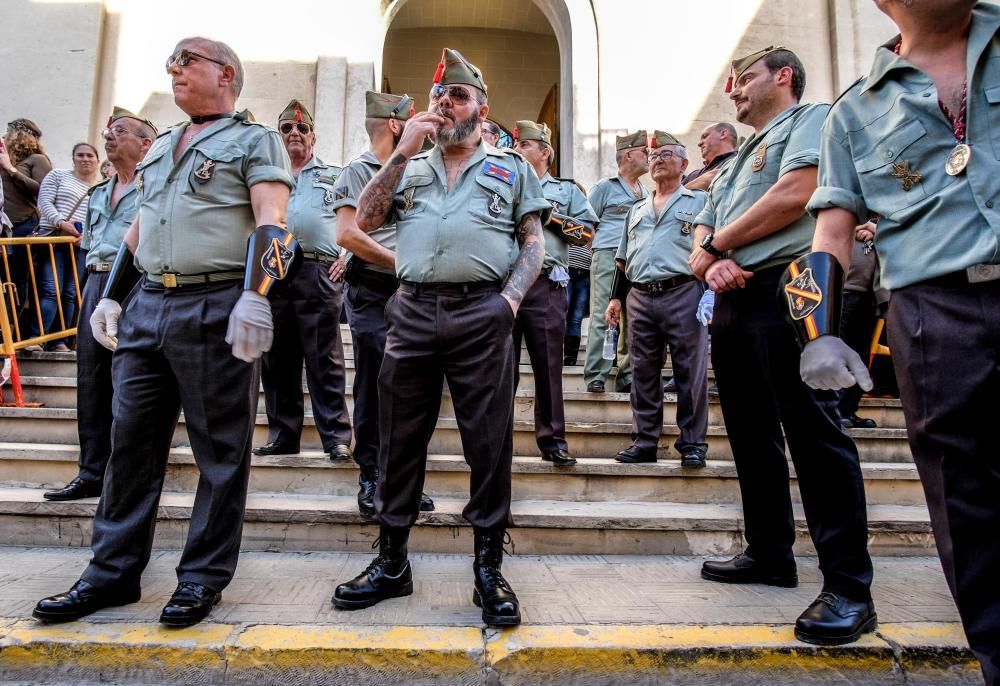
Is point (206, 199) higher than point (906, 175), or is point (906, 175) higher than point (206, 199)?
point (206, 199)

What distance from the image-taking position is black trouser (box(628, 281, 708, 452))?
4.24m

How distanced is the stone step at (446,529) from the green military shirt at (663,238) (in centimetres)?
164

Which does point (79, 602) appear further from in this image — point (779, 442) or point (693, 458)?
point (693, 458)

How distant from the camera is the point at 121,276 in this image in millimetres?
2898

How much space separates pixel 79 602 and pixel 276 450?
1746 mm

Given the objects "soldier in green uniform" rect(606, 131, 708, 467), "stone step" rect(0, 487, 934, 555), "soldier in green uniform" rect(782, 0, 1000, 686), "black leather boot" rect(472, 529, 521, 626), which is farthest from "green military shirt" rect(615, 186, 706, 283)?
"soldier in green uniform" rect(782, 0, 1000, 686)

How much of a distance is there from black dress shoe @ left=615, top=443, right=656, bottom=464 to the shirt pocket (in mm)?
2608

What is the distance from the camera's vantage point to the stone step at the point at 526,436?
14.4 feet

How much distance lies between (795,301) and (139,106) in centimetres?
881

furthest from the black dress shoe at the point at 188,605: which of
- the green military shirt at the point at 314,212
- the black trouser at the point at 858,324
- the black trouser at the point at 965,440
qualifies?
the black trouser at the point at 858,324

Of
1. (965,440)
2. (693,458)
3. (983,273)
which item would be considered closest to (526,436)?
(693,458)

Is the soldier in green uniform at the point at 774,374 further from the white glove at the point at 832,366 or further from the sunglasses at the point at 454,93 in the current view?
the sunglasses at the point at 454,93

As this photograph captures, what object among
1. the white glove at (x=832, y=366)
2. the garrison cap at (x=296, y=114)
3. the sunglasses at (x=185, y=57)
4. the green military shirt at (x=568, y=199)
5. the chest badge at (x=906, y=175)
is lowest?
the white glove at (x=832, y=366)

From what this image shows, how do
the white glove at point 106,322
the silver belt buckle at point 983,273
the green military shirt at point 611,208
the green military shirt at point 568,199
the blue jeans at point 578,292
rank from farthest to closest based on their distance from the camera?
the blue jeans at point 578,292, the green military shirt at point 611,208, the green military shirt at point 568,199, the white glove at point 106,322, the silver belt buckle at point 983,273
